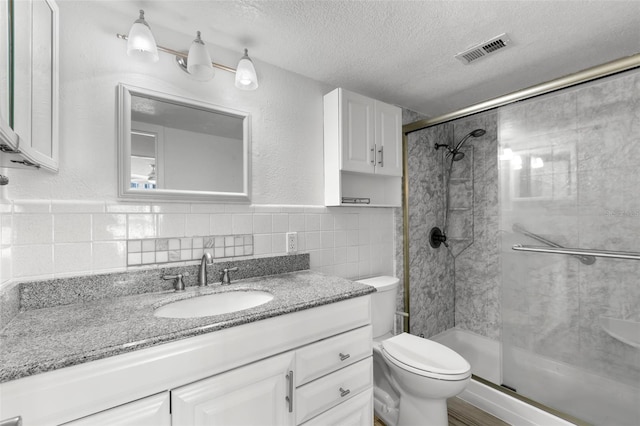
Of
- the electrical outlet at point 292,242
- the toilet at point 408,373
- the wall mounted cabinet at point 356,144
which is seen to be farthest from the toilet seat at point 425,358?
the wall mounted cabinet at point 356,144

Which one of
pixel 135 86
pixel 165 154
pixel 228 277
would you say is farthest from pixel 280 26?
pixel 228 277

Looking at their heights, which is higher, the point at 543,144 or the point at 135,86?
the point at 135,86

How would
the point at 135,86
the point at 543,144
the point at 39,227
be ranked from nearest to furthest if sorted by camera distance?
1. the point at 39,227
2. the point at 135,86
3. the point at 543,144

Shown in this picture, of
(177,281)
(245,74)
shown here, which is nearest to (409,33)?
(245,74)

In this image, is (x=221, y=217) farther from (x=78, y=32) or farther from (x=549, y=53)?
(x=549, y=53)

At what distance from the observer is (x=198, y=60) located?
4.30 feet

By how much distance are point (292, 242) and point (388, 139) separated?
1.01 m

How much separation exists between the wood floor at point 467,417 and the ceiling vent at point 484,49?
219 cm

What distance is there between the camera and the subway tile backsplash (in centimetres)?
131

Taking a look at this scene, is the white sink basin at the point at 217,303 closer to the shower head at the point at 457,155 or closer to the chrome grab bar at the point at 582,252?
the chrome grab bar at the point at 582,252

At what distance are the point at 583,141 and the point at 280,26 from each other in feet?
5.75

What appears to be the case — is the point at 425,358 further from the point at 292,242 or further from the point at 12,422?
the point at 12,422

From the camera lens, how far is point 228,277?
1471 mm

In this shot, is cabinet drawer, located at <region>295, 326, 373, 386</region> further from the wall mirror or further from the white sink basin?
the wall mirror
